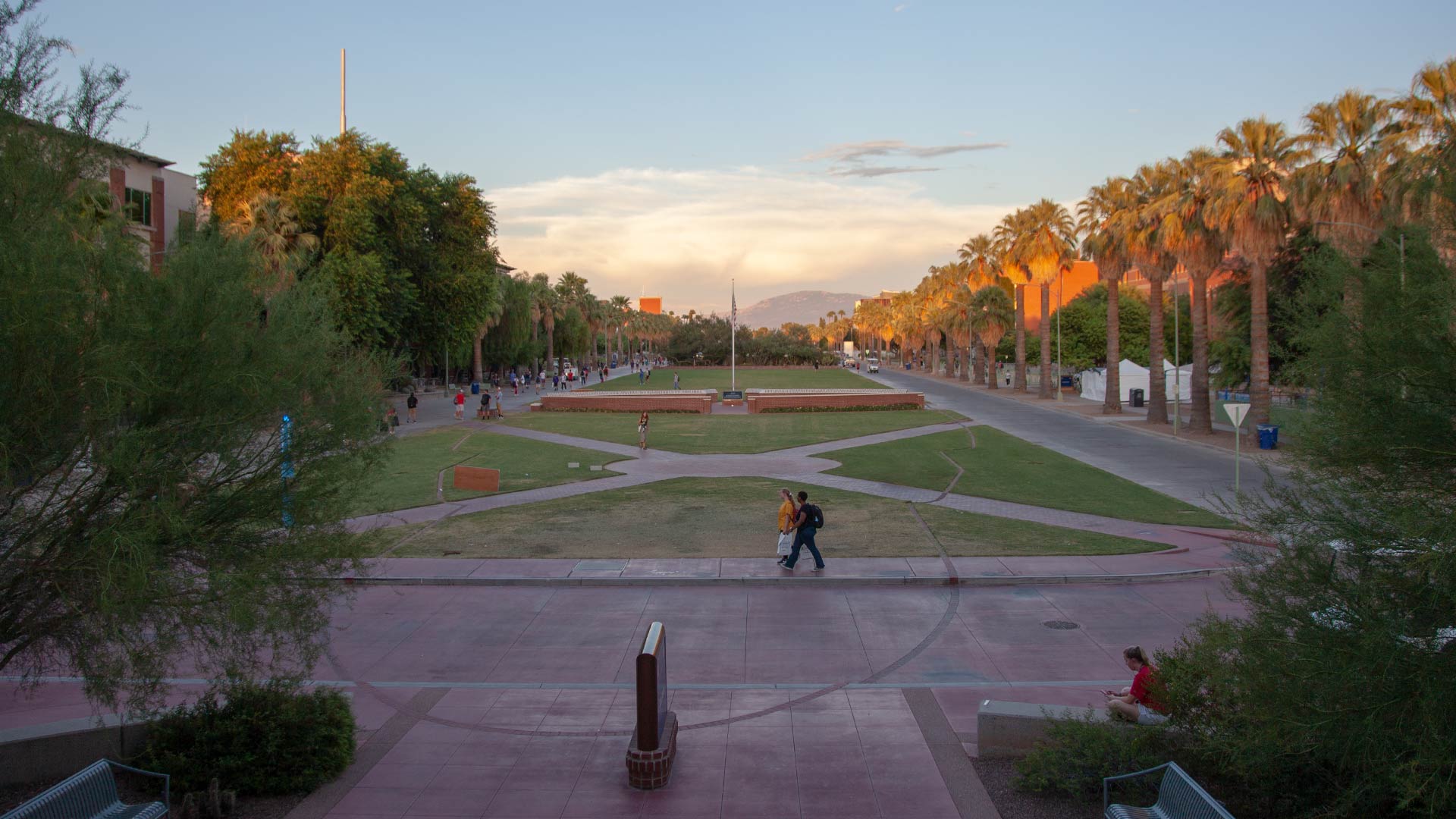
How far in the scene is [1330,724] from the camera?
6.17 m

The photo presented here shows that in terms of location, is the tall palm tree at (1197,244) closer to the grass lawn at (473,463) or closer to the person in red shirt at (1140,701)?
the grass lawn at (473,463)

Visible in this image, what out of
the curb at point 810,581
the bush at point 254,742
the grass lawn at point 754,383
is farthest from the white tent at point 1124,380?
the bush at point 254,742

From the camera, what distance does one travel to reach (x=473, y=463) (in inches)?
1303

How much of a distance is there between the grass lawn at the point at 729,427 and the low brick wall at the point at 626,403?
0.90 metres

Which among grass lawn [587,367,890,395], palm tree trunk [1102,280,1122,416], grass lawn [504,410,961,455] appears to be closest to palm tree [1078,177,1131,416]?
palm tree trunk [1102,280,1122,416]

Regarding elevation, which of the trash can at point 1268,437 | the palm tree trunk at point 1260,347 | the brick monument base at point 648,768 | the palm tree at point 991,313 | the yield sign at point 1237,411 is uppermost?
the palm tree at point 991,313

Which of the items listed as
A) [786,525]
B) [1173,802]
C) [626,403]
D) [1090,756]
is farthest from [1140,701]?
[626,403]

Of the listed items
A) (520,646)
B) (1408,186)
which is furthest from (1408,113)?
(520,646)

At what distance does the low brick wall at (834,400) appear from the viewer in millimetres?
57719

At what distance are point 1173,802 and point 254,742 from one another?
23.8 feet

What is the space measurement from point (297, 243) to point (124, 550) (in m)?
38.6

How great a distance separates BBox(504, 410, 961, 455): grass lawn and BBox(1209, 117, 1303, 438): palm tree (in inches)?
598

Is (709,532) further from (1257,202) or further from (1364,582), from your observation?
(1257,202)

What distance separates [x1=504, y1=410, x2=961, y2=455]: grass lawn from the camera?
129 feet
